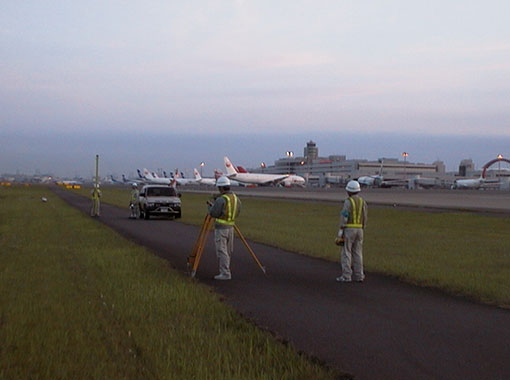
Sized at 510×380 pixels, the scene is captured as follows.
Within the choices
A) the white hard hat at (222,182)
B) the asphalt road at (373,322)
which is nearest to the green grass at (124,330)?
the asphalt road at (373,322)

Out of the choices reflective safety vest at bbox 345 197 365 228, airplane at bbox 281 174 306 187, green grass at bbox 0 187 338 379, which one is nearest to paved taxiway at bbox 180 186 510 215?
reflective safety vest at bbox 345 197 365 228

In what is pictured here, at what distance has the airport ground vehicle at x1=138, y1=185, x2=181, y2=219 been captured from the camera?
33.4 metres

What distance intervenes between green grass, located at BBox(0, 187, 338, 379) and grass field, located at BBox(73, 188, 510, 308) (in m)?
4.91

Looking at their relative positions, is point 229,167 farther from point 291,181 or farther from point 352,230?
point 352,230

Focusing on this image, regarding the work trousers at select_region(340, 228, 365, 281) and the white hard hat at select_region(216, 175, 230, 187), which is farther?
the white hard hat at select_region(216, 175, 230, 187)

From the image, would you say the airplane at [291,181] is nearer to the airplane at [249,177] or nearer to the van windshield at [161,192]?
the airplane at [249,177]

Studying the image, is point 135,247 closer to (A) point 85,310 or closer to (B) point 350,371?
(A) point 85,310

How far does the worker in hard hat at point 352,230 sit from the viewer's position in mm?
A: 12820

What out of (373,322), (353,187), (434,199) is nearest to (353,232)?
(353,187)

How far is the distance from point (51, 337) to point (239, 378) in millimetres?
2623

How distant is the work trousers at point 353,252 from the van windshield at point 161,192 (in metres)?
22.4

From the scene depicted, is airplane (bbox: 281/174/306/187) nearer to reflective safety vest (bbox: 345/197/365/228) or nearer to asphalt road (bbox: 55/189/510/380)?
asphalt road (bbox: 55/189/510/380)

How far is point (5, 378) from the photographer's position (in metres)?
6.32

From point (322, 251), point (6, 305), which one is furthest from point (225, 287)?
point (322, 251)
